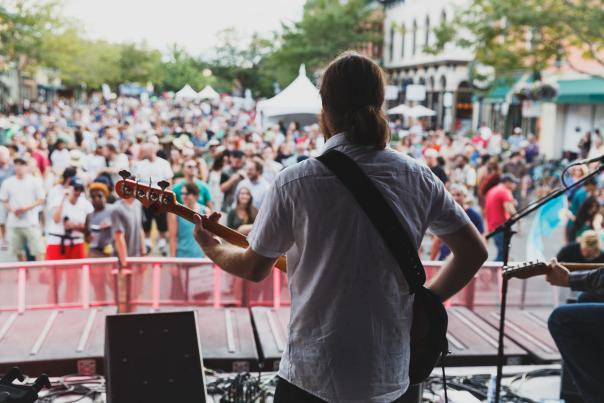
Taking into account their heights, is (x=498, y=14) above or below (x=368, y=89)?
above

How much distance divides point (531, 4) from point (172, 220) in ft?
49.8

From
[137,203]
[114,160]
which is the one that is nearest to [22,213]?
[137,203]

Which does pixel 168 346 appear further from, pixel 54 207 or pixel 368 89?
pixel 54 207

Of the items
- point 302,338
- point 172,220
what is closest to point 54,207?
point 172,220

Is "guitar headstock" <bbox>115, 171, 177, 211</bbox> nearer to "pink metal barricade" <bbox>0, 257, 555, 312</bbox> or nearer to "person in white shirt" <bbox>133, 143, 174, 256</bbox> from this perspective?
"pink metal barricade" <bbox>0, 257, 555, 312</bbox>

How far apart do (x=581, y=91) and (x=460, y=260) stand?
26.3 m

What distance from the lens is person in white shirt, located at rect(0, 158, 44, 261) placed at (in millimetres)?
8602

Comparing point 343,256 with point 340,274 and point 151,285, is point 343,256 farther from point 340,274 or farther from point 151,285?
point 151,285

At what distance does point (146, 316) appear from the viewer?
12.9 ft

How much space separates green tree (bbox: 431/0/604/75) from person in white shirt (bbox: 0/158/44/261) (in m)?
14.8

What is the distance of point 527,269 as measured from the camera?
12.4 ft

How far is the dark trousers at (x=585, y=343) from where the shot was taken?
3699 millimetres

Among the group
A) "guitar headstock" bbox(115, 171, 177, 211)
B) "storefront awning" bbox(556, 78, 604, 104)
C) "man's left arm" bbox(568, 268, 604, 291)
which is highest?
"storefront awning" bbox(556, 78, 604, 104)

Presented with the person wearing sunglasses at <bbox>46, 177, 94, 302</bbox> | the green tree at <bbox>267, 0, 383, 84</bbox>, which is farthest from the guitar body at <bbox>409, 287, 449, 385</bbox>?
the green tree at <bbox>267, 0, 383, 84</bbox>
